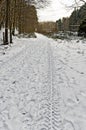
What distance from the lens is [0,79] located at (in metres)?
8.54

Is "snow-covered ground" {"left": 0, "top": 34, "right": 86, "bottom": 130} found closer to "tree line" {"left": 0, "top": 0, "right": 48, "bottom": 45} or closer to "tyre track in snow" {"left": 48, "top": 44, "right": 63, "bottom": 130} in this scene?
"tyre track in snow" {"left": 48, "top": 44, "right": 63, "bottom": 130}

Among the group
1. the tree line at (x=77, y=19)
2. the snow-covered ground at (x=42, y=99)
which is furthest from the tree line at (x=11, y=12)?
the snow-covered ground at (x=42, y=99)

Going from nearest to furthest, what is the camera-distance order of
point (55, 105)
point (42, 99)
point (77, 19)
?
point (55, 105)
point (42, 99)
point (77, 19)

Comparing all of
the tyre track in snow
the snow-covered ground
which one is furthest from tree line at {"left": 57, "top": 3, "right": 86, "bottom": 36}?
the tyre track in snow

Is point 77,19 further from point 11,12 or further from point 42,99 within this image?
point 42,99

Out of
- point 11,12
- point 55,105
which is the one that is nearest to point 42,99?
point 55,105

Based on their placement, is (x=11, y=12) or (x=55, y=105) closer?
(x=55, y=105)

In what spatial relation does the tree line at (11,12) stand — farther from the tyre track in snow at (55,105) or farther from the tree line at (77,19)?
the tyre track in snow at (55,105)

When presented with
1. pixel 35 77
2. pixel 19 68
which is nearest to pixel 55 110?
pixel 35 77

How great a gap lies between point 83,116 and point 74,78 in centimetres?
382

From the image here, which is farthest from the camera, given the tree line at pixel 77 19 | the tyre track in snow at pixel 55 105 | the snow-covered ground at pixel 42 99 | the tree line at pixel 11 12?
the tree line at pixel 77 19

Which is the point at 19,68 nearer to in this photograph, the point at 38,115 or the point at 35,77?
the point at 35,77

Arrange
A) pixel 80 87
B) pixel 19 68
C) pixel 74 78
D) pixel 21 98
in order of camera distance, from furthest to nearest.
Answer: pixel 19 68, pixel 74 78, pixel 80 87, pixel 21 98

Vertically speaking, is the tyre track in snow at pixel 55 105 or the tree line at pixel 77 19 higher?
the tree line at pixel 77 19
